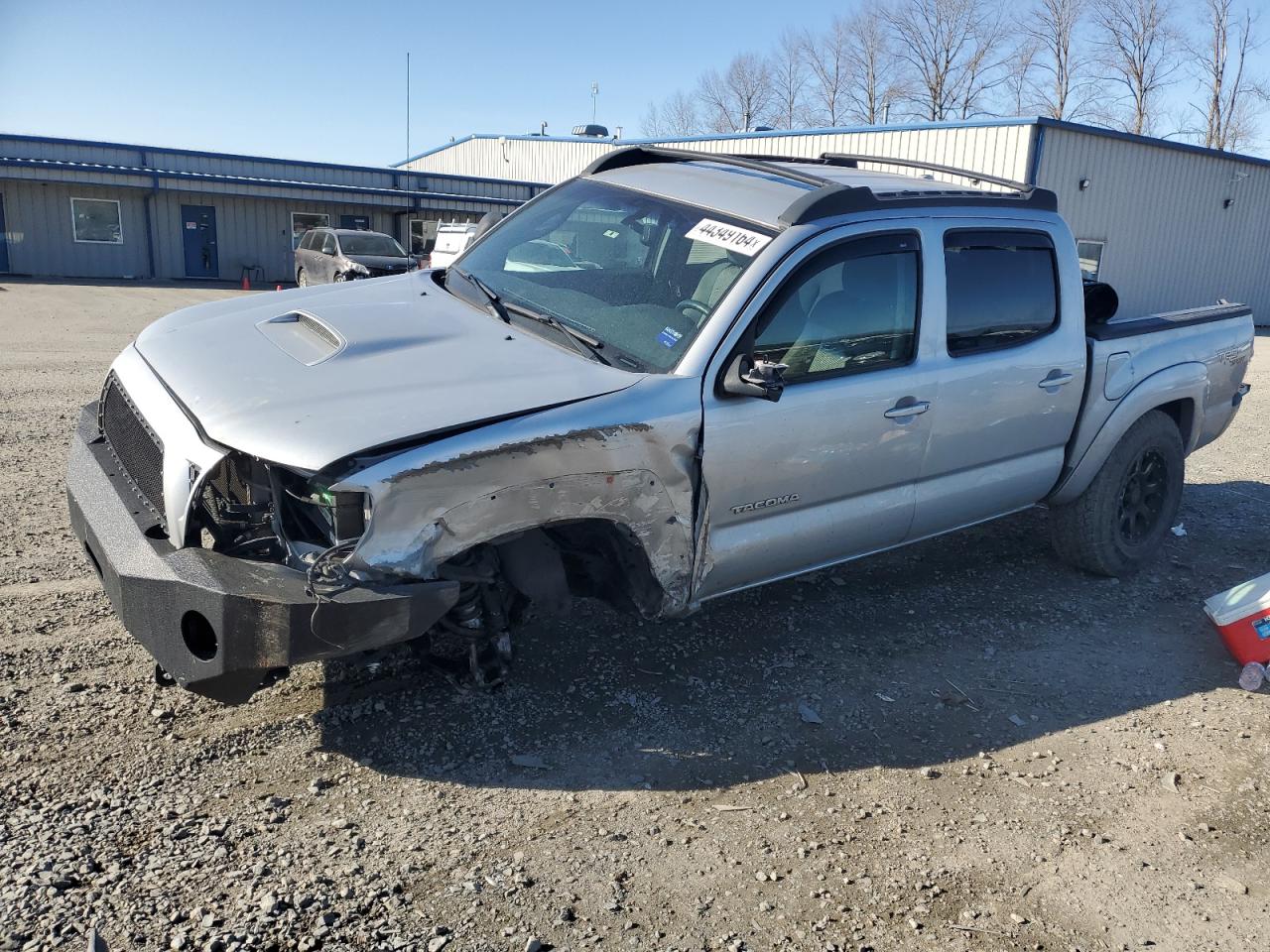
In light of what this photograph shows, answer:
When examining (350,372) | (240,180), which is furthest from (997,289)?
(240,180)

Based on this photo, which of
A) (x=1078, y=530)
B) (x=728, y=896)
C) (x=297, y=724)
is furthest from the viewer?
(x=1078, y=530)

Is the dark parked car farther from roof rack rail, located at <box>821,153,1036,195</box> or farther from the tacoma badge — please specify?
the tacoma badge

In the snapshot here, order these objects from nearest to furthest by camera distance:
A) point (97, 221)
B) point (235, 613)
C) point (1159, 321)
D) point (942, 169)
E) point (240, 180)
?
point (235, 613)
point (942, 169)
point (1159, 321)
point (97, 221)
point (240, 180)

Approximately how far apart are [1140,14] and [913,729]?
185 ft

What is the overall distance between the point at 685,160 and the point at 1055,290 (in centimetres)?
191

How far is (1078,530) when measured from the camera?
543 cm

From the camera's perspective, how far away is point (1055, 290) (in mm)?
4906

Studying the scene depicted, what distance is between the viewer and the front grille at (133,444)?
3.27m

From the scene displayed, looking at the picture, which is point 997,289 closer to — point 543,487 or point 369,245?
point 543,487

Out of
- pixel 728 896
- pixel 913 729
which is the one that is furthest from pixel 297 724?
pixel 913 729

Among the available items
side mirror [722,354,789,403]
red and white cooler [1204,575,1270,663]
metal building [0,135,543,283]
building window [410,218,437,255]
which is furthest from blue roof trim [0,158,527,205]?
red and white cooler [1204,575,1270,663]

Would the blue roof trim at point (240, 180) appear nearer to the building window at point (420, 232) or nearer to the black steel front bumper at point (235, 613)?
the building window at point (420, 232)

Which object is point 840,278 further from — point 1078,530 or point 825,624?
point 1078,530

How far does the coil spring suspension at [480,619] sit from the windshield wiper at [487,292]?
1078 millimetres
